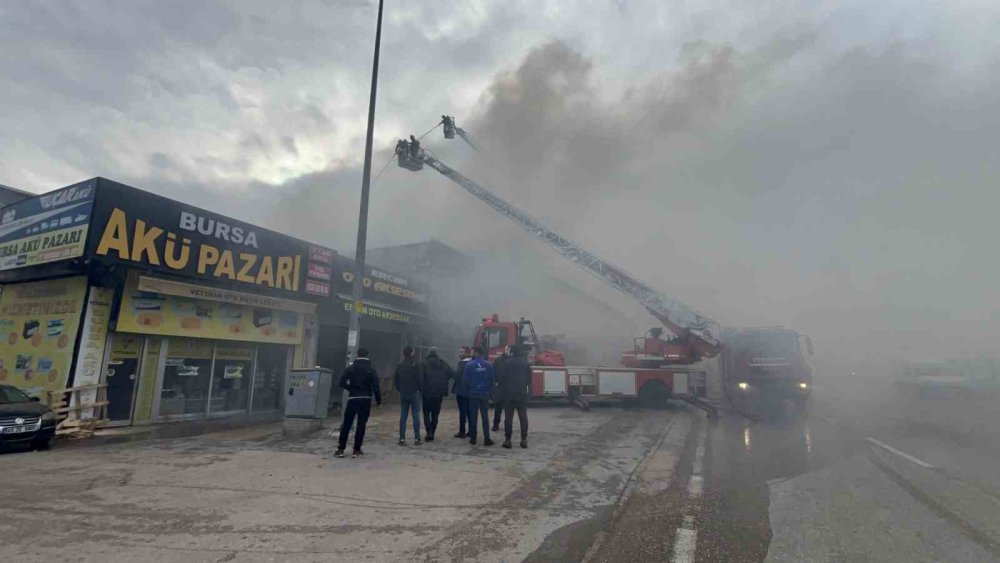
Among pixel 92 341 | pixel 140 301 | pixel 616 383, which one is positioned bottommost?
pixel 616 383

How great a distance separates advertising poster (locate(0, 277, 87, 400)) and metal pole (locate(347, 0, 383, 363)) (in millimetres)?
5329

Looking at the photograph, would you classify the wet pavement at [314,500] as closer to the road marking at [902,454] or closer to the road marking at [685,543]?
the road marking at [685,543]

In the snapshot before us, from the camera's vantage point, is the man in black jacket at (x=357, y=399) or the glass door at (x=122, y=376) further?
the glass door at (x=122, y=376)

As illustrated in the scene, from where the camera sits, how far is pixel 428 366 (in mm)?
8031

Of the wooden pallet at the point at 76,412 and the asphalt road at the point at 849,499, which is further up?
the wooden pallet at the point at 76,412

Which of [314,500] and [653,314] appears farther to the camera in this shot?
[653,314]

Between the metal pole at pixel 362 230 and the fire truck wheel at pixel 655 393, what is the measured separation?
29.4ft

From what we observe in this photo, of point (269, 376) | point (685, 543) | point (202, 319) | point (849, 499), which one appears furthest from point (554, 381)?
point (685, 543)

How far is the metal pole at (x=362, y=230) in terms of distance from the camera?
31.6 ft

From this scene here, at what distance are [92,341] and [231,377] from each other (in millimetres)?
3183

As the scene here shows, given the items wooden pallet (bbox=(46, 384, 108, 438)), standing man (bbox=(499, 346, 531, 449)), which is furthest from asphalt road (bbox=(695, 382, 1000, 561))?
wooden pallet (bbox=(46, 384, 108, 438))

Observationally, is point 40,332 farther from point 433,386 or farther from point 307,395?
point 433,386

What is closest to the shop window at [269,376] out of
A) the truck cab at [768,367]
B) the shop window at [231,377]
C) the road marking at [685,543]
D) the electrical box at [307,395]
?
the shop window at [231,377]

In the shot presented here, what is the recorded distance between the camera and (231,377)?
480 inches
